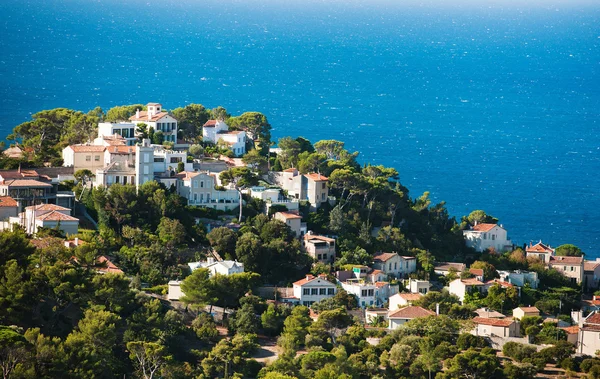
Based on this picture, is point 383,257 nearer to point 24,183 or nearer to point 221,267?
point 221,267

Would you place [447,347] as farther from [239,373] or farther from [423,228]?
[423,228]

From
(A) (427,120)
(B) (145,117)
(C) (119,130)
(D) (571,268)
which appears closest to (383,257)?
(D) (571,268)

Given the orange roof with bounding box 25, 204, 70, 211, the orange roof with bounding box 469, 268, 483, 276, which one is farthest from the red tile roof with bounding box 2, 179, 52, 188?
the orange roof with bounding box 469, 268, 483, 276

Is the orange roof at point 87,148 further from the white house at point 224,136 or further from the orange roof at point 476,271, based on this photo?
the orange roof at point 476,271

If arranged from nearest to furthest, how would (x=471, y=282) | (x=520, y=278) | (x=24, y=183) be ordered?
1. (x=24, y=183)
2. (x=471, y=282)
3. (x=520, y=278)

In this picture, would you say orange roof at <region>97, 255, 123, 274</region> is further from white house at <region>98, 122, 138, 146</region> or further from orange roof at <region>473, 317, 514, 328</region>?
orange roof at <region>473, 317, 514, 328</region>

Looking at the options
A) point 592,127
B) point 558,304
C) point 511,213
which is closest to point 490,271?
point 558,304
